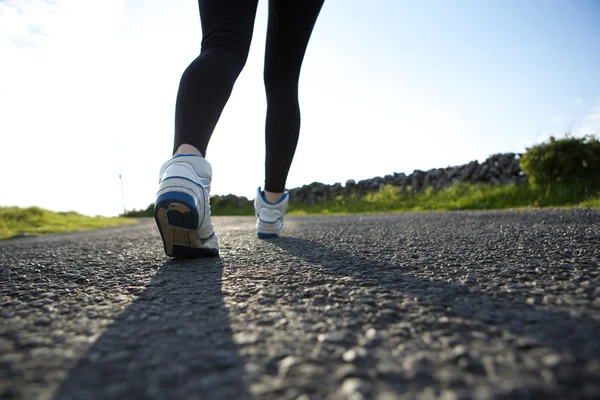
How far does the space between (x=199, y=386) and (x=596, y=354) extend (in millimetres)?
513

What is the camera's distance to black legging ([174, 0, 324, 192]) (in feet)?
4.73

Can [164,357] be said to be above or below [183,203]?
below

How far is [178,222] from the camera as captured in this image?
1344 millimetres

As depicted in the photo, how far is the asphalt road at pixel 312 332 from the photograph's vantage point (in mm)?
495

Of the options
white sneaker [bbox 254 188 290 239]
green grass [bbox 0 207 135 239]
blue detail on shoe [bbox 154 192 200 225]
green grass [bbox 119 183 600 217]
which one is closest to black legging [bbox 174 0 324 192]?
blue detail on shoe [bbox 154 192 200 225]

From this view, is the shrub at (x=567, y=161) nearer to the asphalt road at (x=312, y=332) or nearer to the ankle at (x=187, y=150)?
the asphalt road at (x=312, y=332)

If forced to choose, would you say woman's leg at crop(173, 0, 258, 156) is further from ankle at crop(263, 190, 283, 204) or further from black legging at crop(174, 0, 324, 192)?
ankle at crop(263, 190, 283, 204)

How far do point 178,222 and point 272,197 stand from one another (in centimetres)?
105

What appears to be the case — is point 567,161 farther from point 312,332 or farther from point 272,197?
point 312,332

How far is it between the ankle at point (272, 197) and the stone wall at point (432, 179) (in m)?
7.49

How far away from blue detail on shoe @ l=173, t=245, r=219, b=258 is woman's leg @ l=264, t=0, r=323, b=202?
0.79 metres

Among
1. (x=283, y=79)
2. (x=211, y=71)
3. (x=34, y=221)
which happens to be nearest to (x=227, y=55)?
(x=211, y=71)

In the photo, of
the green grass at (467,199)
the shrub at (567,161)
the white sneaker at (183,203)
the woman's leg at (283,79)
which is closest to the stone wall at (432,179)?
the green grass at (467,199)

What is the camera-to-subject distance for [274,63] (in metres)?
2.04
